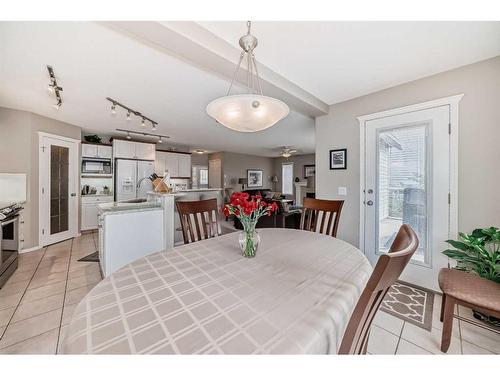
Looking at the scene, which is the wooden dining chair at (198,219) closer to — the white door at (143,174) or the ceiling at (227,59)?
the ceiling at (227,59)

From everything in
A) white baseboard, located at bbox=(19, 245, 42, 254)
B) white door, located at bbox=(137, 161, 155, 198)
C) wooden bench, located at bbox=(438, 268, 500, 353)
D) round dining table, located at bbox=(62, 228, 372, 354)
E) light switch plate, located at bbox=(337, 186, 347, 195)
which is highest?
white door, located at bbox=(137, 161, 155, 198)

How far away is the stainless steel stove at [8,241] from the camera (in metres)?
2.32

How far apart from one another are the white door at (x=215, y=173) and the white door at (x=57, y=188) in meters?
4.46

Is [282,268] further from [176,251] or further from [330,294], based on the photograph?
[176,251]

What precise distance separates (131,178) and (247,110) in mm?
4885

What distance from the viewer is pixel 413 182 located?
2318 mm

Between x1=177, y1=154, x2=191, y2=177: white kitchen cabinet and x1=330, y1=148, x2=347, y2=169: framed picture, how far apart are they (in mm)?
4786

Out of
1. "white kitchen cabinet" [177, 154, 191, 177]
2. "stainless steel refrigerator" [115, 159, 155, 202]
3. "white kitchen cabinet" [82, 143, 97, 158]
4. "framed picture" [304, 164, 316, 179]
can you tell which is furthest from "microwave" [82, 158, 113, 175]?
"framed picture" [304, 164, 316, 179]

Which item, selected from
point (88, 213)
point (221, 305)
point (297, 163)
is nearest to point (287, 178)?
point (297, 163)

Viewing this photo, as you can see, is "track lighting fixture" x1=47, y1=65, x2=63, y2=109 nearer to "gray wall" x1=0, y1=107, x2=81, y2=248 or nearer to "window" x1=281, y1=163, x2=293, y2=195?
"gray wall" x1=0, y1=107, x2=81, y2=248

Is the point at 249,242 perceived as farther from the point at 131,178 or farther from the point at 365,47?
the point at 131,178

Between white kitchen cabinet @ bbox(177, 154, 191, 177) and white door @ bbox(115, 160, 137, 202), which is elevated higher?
white kitchen cabinet @ bbox(177, 154, 191, 177)

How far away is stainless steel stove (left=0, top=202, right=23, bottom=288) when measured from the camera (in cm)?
232

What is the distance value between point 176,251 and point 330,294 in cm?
97
